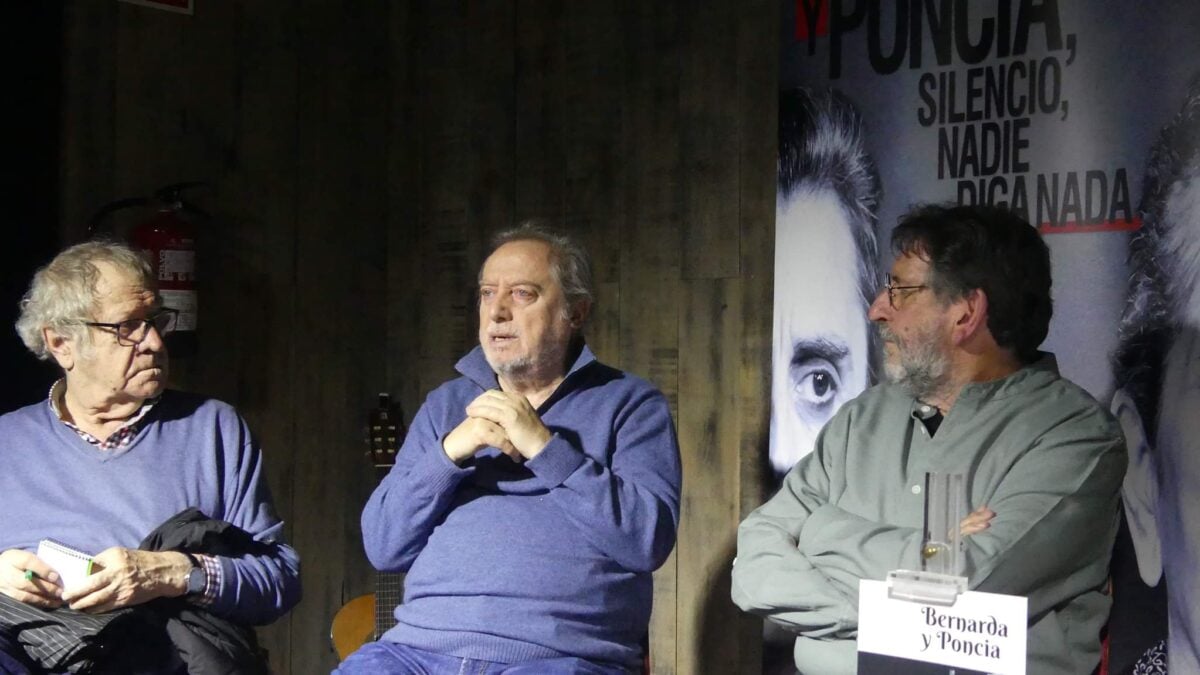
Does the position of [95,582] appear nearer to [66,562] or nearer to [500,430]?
[66,562]

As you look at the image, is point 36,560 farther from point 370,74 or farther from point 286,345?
point 370,74

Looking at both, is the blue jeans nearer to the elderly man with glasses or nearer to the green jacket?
the elderly man with glasses

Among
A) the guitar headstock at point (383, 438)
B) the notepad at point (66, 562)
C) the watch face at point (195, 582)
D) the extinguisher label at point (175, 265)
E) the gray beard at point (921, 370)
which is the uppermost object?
the extinguisher label at point (175, 265)

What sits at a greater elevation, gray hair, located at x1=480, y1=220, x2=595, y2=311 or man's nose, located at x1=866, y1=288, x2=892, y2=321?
gray hair, located at x1=480, y1=220, x2=595, y2=311

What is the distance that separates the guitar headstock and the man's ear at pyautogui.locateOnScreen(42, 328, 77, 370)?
1.30 metres

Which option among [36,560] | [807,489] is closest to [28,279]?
[36,560]

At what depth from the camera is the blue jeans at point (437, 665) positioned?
2.36 meters

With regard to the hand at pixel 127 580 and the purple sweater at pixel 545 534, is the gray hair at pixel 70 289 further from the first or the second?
the purple sweater at pixel 545 534

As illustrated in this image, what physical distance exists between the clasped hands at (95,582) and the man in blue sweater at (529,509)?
0.40 meters

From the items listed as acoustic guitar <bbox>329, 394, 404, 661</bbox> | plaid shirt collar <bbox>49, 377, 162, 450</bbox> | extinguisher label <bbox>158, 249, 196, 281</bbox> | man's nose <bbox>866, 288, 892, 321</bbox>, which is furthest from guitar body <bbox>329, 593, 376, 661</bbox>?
man's nose <bbox>866, 288, 892, 321</bbox>

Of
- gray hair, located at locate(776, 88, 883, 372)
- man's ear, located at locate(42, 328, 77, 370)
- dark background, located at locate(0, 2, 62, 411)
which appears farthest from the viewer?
dark background, located at locate(0, 2, 62, 411)

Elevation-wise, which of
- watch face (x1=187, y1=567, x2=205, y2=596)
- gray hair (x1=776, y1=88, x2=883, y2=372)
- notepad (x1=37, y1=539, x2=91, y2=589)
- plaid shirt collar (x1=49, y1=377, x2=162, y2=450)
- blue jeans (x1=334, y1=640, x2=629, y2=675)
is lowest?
blue jeans (x1=334, y1=640, x2=629, y2=675)

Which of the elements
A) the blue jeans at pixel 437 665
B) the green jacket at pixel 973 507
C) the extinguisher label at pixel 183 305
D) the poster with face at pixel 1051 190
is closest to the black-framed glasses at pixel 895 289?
the green jacket at pixel 973 507

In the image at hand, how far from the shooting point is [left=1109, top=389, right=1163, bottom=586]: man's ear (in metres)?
2.47
